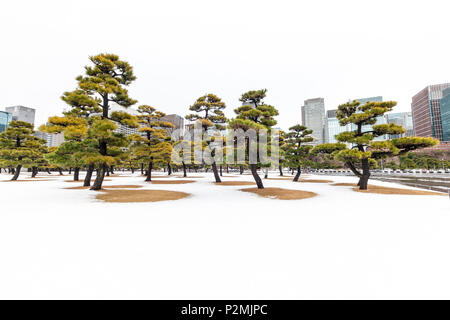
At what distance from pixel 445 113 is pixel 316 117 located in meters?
76.8

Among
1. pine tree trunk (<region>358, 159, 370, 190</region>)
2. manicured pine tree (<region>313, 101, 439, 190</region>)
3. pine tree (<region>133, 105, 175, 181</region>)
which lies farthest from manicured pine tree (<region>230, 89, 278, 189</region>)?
pine tree (<region>133, 105, 175, 181</region>)

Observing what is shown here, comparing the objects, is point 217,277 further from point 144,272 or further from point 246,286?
point 144,272

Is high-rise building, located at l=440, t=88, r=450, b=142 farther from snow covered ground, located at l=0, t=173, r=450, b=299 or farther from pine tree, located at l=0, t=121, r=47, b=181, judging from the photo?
pine tree, located at l=0, t=121, r=47, b=181

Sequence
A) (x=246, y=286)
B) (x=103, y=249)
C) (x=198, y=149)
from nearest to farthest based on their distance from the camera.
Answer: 1. (x=246, y=286)
2. (x=103, y=249)
3. (x=198, y=149)

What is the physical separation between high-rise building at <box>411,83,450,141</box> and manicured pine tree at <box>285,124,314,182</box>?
119 meters

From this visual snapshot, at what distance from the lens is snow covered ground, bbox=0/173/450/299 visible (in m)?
2.22

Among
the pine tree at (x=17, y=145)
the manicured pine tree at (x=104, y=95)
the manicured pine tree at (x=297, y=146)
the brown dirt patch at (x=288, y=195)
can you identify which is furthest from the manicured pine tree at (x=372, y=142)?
the pine tree at (x=17, y=145)

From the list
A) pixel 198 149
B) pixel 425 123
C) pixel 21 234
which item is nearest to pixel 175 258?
pixel 21 234

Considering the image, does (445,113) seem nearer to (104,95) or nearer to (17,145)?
(104,95)

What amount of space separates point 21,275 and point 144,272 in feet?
5.48

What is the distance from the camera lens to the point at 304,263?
278 cm

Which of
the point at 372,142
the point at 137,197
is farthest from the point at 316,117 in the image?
the point at 137,197

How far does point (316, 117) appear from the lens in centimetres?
15750

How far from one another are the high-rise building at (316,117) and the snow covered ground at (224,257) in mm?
167981
